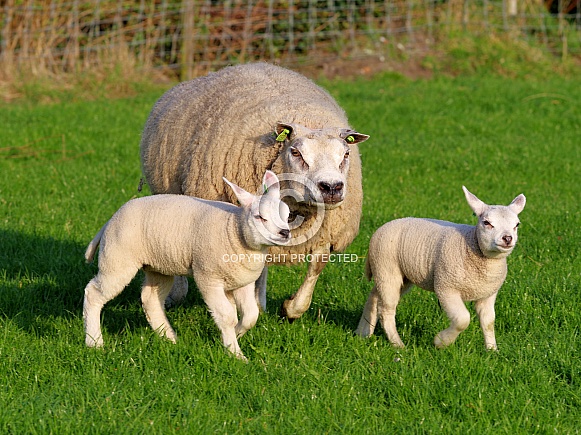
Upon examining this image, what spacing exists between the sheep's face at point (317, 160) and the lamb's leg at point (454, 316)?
0.79m

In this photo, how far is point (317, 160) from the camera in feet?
16.2

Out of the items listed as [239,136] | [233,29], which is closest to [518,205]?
[239,136]

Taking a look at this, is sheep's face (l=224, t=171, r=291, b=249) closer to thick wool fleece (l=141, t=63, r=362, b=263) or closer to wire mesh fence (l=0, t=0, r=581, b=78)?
thick wool fleece (l=141, t=63, r=362, b=263)

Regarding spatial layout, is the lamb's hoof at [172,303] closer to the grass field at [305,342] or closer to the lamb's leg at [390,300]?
the grass field at [305,342]

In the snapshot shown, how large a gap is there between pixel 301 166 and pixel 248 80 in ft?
4.40

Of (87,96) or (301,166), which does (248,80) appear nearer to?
(301,166)

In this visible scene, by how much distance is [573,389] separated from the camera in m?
4.24

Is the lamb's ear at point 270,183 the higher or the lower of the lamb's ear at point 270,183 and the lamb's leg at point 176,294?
the higher

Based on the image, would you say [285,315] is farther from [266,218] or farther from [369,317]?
[266,218]

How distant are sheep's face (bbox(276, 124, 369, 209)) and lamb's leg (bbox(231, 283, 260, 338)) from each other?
66 cm

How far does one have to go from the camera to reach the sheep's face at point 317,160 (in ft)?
15.7

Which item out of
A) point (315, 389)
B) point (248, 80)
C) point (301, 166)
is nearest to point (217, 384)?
point (315, 389)

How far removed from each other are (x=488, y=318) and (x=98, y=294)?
6.85ft

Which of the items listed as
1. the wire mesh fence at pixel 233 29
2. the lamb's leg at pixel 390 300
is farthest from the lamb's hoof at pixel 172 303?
the wire mesh fence at pixel 233 29
